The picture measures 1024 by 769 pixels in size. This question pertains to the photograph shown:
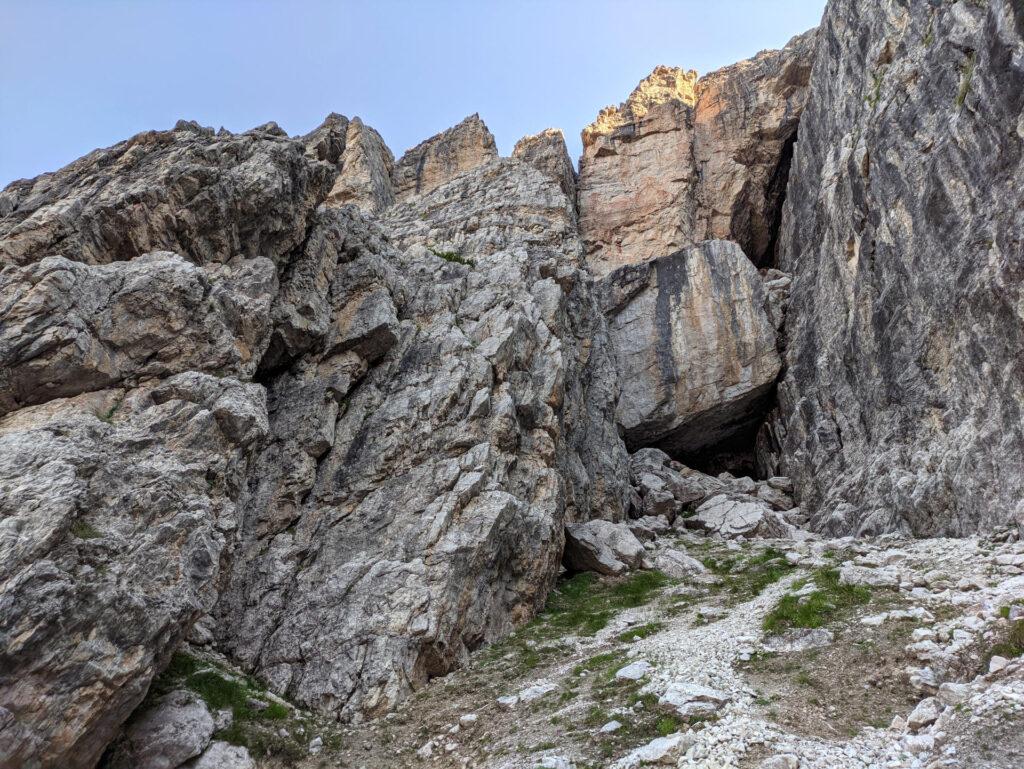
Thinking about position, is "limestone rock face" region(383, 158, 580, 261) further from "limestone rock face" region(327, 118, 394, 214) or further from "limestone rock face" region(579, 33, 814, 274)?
"limestone rock face" region(579, 33, 814, 274)

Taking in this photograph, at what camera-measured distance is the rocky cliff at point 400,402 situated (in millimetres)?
15508

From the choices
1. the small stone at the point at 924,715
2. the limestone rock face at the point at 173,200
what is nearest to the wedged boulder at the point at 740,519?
the small stone at the point at 924,715

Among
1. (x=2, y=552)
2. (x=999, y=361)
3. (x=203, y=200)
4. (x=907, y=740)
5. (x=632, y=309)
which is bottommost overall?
(x=907, y=740)

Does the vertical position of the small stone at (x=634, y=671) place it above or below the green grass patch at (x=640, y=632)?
above

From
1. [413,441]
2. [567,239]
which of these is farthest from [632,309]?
[413,441]

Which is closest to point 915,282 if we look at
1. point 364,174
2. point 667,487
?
point 667,487

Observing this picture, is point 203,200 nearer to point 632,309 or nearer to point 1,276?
point 1,276

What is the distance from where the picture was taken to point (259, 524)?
2452cm

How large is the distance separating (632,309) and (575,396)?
53.5ft

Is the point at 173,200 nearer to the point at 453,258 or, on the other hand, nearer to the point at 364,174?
the point at 453,258

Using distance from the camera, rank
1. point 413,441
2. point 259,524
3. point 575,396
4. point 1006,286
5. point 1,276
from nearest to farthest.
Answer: point 1,276, point 1006,286, point 259,524, point 413,441, point 575,396

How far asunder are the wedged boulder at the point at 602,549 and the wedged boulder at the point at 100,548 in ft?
54.6

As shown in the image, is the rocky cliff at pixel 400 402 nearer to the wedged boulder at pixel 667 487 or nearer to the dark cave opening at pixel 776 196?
the wedged boulder at pixel 667 487

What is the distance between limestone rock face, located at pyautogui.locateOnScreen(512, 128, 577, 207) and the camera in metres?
64.8
